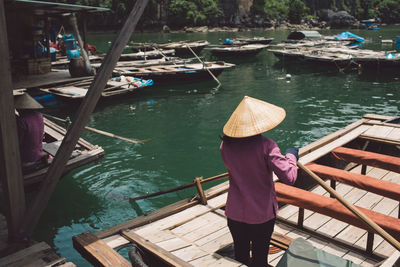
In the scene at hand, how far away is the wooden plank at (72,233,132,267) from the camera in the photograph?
315 cm

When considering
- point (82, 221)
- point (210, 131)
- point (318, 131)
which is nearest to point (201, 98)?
point (210, 131)

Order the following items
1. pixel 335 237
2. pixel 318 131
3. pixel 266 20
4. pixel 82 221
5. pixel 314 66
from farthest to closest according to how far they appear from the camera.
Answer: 1. pixel 266 20
2. pixel 314 66
3. pixel 318 131
4. pixel 82 221
5. pixel 335 237

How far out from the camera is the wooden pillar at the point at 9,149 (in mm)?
3174

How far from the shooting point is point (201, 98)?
1546 centimetres

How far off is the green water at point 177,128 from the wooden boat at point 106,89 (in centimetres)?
64

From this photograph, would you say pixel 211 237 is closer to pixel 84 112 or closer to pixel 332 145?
pixel 84 112

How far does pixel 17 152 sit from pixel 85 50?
3235 mm

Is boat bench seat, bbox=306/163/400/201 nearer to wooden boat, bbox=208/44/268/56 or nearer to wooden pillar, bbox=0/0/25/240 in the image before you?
wooden pillar, bbox=0/0/25/240

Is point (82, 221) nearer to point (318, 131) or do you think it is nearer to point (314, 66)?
point (318, 131)

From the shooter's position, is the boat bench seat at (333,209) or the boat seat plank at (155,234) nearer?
the boat bench seat at (333,209)

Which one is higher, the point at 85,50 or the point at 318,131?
the point at 85,50

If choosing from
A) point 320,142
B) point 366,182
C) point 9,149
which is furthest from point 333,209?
point 9,149

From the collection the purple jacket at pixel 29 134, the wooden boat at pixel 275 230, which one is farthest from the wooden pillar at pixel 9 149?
the purple jacket at pixel 29 134

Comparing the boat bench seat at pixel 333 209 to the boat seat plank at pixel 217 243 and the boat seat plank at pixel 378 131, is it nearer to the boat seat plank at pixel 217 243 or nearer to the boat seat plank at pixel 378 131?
Answer: the boat seat plank at pixel 217 243
